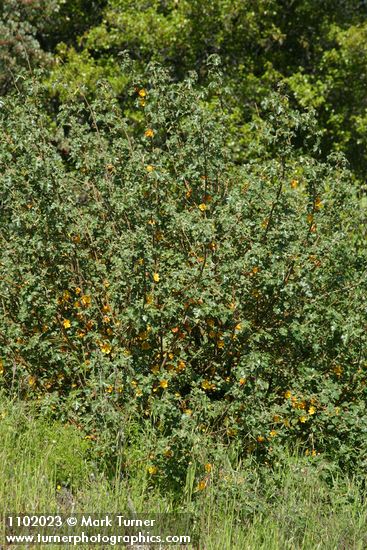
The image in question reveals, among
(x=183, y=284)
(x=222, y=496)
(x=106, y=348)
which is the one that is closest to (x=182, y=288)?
(x=183, y=284)

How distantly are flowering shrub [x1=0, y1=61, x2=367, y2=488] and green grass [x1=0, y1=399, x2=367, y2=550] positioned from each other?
0.16 m

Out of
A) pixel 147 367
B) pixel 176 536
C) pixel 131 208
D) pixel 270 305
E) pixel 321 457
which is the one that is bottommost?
pixel 176 536

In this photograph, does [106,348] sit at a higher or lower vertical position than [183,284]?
lower

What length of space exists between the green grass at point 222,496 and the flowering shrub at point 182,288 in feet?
0.52

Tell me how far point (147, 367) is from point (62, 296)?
0.63m

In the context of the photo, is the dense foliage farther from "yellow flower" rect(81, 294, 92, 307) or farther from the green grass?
the green grass

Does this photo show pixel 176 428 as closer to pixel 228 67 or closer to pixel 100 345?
pixel 100 345

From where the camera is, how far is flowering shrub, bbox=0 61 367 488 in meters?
4.04

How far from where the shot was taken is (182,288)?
4.11 m

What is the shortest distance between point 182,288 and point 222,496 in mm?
956

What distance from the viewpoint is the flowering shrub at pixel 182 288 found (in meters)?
4.04

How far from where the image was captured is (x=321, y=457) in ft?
13.8

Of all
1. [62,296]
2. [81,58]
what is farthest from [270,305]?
[81,58]

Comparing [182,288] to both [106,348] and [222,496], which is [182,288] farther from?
[222,496]
